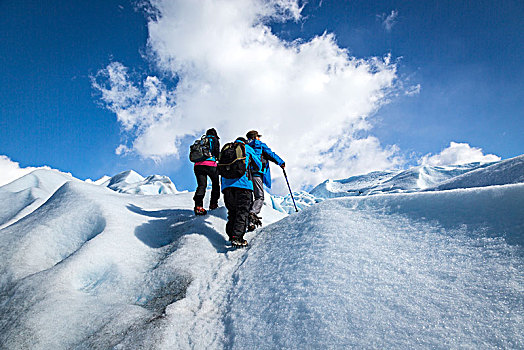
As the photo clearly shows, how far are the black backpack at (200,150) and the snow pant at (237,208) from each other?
3.62 ft

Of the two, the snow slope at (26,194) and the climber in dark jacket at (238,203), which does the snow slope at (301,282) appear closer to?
the climber in dark jacket at (238,203)

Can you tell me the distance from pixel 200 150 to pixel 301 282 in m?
2.69

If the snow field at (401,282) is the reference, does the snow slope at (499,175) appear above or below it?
above

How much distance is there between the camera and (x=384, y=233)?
6.60 ft

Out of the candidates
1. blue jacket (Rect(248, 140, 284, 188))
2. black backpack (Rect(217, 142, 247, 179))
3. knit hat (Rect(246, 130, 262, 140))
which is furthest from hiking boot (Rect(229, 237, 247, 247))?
knit hat (Rect(246, 130, 262, 140))

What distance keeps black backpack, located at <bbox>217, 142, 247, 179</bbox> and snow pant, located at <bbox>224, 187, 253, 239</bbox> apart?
0.58 ft

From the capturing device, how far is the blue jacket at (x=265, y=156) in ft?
13.1

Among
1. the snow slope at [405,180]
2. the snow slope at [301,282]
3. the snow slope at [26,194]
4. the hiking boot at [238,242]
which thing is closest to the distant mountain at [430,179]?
the snow slope at [405,180]

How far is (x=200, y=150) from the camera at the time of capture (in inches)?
152

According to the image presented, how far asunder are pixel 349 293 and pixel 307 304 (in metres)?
0.26

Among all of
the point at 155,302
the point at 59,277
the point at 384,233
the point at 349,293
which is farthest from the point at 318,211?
the point at 59,277

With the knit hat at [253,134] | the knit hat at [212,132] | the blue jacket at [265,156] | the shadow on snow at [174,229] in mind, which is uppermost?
the knit hat at [212,132]

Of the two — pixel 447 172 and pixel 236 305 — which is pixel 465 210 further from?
pixel 447 172

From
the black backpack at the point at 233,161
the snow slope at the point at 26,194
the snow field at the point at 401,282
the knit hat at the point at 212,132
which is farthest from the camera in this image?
the snow slope at the point at 26,194
